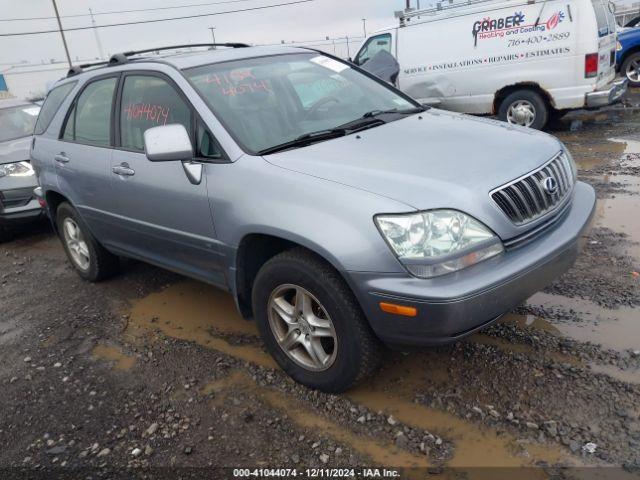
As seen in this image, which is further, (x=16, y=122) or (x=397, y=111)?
(x=16, y=122)

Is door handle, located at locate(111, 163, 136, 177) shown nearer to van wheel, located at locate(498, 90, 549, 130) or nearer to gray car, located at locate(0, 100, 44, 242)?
gray car, located at locate(0, 100, 44, 242)

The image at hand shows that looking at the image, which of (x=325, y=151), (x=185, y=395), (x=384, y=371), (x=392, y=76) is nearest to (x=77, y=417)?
(x=185, y=395)

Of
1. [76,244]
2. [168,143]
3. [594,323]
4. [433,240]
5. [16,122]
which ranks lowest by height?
[594,323]

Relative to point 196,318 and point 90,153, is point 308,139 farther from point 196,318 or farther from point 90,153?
point 90,153

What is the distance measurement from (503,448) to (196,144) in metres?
2.28

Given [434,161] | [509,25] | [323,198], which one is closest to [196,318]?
[323,198]

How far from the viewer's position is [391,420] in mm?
2672

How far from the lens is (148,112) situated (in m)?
3.59

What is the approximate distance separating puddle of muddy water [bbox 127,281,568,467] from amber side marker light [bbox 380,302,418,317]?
0.65m

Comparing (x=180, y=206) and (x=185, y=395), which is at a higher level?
(x=180, y=206)

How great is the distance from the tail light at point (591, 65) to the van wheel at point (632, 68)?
5378mm

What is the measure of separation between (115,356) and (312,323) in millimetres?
1615

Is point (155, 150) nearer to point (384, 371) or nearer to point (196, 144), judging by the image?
point (196, 144)

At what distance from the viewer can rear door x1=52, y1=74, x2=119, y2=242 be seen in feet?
12.9
